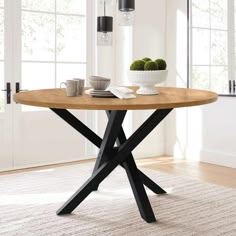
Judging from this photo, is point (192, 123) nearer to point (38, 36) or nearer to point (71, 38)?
point (71, 38)

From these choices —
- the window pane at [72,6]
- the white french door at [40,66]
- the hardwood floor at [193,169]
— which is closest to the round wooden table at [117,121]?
the hardwood floor at [193,169]

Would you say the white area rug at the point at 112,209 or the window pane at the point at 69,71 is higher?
the window pane at the point at 69,71

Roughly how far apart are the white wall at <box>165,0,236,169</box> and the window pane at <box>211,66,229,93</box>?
11 centimetres

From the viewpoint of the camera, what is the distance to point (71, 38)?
14.9 ft

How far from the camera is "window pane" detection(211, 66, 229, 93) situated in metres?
4.34

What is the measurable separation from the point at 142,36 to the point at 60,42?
0.93m

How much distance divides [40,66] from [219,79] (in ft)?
6.05

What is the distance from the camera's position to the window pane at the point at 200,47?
4.57 m

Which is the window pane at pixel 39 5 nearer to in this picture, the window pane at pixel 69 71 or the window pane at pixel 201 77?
the window pane at pixel 69 71

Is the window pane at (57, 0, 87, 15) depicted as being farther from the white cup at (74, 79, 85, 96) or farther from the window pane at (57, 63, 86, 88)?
the white cup at (74, 79, 85, 96)

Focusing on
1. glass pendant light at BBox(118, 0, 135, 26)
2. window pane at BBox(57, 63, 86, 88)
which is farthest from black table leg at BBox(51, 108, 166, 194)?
window pane at BBox(57, 63, 86, 88)

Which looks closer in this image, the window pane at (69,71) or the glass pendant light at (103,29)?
the glass pendant light at (103,29)

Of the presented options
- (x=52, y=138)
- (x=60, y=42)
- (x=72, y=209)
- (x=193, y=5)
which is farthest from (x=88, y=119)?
(x=72, y=209)

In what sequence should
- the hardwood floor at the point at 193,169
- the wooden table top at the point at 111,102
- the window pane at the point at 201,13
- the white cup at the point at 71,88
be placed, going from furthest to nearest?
the window pane at the point at 201,13
the hardwood floor at the point at 193,169
the white cup at the point at 71,88
the wooden table top at the point at 111,102
